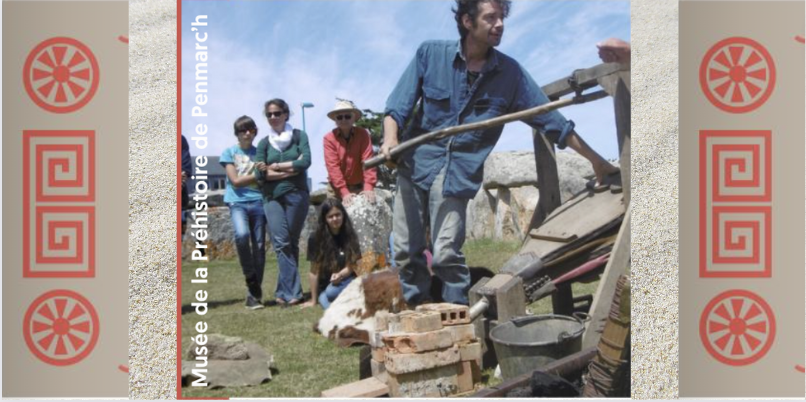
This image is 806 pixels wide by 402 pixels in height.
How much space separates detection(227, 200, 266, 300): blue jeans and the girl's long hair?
0.38 meters

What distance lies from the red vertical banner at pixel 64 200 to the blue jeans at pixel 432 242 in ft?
5.83

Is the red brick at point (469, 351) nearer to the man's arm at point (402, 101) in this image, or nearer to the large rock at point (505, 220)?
the large rock at point (505, 220)

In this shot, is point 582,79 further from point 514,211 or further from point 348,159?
point 348,159

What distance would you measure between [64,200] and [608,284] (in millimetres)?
3520

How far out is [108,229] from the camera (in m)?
4.48

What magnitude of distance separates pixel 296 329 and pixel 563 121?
2.26m

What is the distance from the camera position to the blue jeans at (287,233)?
15.8 ft

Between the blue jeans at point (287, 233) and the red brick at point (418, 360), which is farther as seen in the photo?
the blue jeans at point (287, 233)

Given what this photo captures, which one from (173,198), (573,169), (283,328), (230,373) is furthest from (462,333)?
(173,198)

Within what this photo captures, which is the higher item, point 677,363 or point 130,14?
point 130,14

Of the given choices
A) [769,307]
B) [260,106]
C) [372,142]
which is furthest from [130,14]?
[769,307]

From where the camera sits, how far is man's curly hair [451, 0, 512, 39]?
459cm

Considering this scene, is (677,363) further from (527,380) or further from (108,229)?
(108,229)

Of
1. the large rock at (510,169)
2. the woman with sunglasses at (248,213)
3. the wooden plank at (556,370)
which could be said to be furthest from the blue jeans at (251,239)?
the wooden plank at (556,370)
